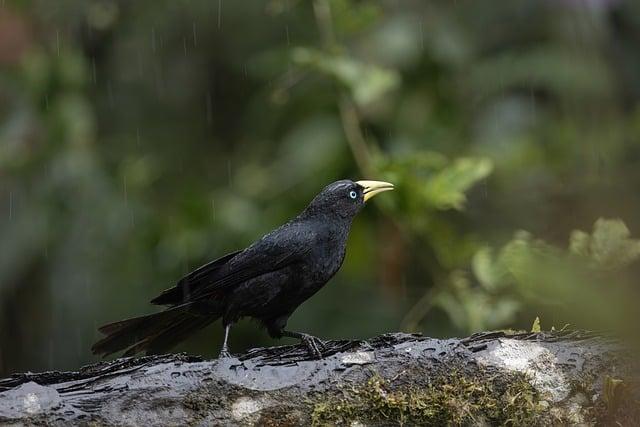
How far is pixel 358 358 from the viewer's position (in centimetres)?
244

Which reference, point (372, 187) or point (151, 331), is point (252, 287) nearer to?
point (151, 331)

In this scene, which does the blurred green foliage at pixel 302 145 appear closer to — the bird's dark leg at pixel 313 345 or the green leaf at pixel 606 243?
the bird's dark leg at pixel 313 345

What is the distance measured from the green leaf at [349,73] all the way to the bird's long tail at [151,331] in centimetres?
155

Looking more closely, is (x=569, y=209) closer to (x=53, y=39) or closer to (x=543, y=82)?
(x=543, y=82)

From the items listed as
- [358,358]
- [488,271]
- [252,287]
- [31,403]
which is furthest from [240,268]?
[488,271]

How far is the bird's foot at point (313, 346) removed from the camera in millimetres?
2488

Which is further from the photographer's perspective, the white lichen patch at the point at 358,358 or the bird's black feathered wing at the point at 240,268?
the bird's black feathered wing at the point at 240,268

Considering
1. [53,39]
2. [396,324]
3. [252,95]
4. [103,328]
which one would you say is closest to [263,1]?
[252,95]

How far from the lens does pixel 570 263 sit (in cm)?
171

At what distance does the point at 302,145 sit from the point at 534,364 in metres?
2.32

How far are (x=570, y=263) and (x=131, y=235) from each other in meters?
3.50

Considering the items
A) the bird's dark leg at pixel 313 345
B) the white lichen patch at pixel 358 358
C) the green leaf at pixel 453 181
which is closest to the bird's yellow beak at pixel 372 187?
the bird's dark leg at pixel 313 345

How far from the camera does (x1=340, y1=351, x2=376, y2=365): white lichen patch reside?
7.97 feet

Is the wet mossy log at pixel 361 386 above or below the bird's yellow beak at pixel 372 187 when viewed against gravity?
below
